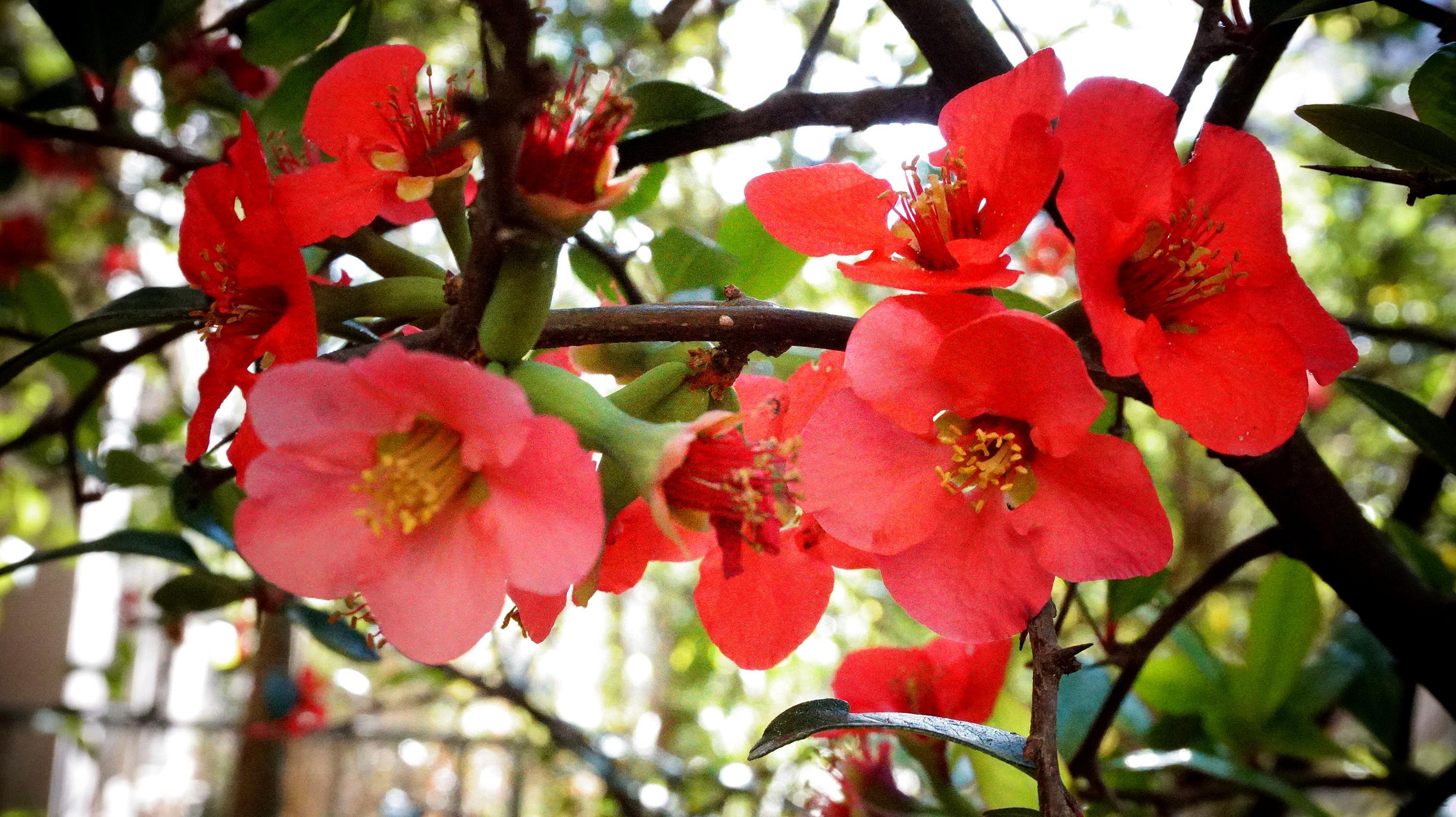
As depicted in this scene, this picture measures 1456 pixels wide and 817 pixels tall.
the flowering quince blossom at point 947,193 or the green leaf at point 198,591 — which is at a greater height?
the flowering quince blossom at point 947,193

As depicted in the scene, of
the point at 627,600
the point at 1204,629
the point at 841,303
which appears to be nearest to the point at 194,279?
the point at 841,303

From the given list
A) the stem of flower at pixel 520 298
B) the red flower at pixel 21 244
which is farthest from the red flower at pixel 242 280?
the red flower at pixel 21 244

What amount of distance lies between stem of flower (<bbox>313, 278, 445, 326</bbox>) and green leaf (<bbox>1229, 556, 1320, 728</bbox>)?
3.04 feet

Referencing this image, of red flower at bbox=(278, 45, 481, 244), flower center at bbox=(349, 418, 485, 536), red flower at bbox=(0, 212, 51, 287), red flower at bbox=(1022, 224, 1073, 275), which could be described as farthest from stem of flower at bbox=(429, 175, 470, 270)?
red flower at bbox=(0, 212, 51, 287)

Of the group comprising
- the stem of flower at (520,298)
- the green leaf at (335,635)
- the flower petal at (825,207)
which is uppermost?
the flower petal at (825,207)

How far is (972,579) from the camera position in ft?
1.52

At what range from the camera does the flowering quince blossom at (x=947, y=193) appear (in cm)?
46

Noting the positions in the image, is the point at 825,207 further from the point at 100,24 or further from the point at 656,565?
the point at 656,565

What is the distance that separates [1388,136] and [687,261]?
1.58ft

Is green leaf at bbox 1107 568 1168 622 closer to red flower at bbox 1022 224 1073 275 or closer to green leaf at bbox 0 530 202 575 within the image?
green leaf at bbox 0 530 202 575

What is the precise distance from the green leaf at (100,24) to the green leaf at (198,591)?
0.48 metres

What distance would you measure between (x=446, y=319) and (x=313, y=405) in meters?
0.06

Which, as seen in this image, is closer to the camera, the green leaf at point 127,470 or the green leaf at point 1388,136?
the green leaf at point 1388,136

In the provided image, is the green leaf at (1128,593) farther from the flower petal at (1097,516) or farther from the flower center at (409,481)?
the flower center at (409,481)
